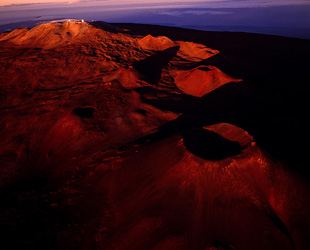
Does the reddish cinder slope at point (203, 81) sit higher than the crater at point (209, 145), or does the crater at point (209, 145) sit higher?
the reddish cinder slope at point (203, 81)

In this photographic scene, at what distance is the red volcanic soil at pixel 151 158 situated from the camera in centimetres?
379

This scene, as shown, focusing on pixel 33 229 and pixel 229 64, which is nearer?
pixel 33 229

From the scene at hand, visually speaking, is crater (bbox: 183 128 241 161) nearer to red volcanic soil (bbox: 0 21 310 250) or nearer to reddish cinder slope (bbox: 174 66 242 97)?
red volcanic soil (bbox: 0 21 310 250)

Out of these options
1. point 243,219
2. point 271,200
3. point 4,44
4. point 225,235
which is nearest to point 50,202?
point 225,235

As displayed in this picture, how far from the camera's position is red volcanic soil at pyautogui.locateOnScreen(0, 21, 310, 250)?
12.4 ft

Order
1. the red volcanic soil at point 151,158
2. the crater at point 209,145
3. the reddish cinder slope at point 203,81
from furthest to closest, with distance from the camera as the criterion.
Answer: the reddish cinder slope at point 203,81
the crater at point 209,145
the red volcanic soil at point 151,158

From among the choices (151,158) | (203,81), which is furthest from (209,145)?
(203,81)

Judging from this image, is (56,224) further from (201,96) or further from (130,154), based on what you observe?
(201,96)

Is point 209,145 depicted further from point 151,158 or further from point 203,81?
point 203,81

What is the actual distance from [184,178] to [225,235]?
58.4 inches

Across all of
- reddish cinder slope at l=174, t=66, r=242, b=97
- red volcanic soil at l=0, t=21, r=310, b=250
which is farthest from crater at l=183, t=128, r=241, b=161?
reddish cinder slope at l=174, t=66, r=242, b=97

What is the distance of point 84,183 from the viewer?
5070 millimetres

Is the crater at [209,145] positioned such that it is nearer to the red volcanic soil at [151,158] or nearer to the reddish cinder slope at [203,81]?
the red volcanic soil at [151,158]

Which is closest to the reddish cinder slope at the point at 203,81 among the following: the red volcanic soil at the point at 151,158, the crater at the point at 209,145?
the red volcanic soil at the point at 151,158
